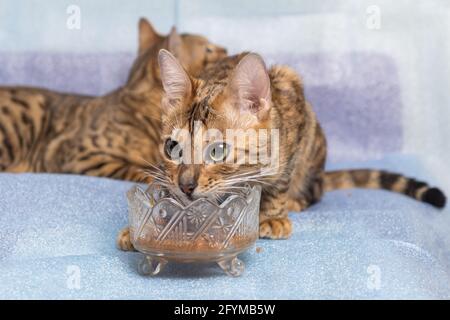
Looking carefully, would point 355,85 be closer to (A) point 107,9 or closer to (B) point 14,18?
(A) point 107,9

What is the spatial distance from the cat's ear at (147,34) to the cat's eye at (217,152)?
1.38 m

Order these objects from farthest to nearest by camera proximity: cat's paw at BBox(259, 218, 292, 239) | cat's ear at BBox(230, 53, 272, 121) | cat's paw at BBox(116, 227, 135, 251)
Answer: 1. cat's paw at BBox(259, 218, 292, 239)
2. cat's paw at BBox(116, 227, 135, 251)
3. cat's ear at BBox(230, 53, 272, 121)

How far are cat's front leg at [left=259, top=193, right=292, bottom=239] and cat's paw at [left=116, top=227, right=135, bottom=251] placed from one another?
0.37 metres

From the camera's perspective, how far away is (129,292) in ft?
5.22

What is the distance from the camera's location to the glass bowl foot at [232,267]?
1681 millimetres

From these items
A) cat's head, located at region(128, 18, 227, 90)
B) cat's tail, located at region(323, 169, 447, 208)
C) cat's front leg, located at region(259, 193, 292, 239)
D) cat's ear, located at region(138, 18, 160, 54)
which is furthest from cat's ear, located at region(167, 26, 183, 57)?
cat's front leg, located at region(259, 193, 292, 239)

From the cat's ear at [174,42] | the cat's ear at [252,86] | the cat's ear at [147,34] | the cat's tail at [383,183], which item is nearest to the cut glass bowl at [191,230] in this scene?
the cat's ear at [252,86]

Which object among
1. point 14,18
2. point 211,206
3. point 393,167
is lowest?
point 393,167

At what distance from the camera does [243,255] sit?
1853 millimetres

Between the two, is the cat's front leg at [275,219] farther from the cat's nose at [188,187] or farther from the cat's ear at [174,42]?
the cat's ear at [174,42]

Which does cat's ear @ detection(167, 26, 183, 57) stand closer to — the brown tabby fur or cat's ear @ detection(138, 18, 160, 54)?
cat's ear @ detection(138, 18, 160, 54)

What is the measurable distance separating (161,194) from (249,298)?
0.36 m

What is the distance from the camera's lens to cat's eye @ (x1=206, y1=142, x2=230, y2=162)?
5.50ft
